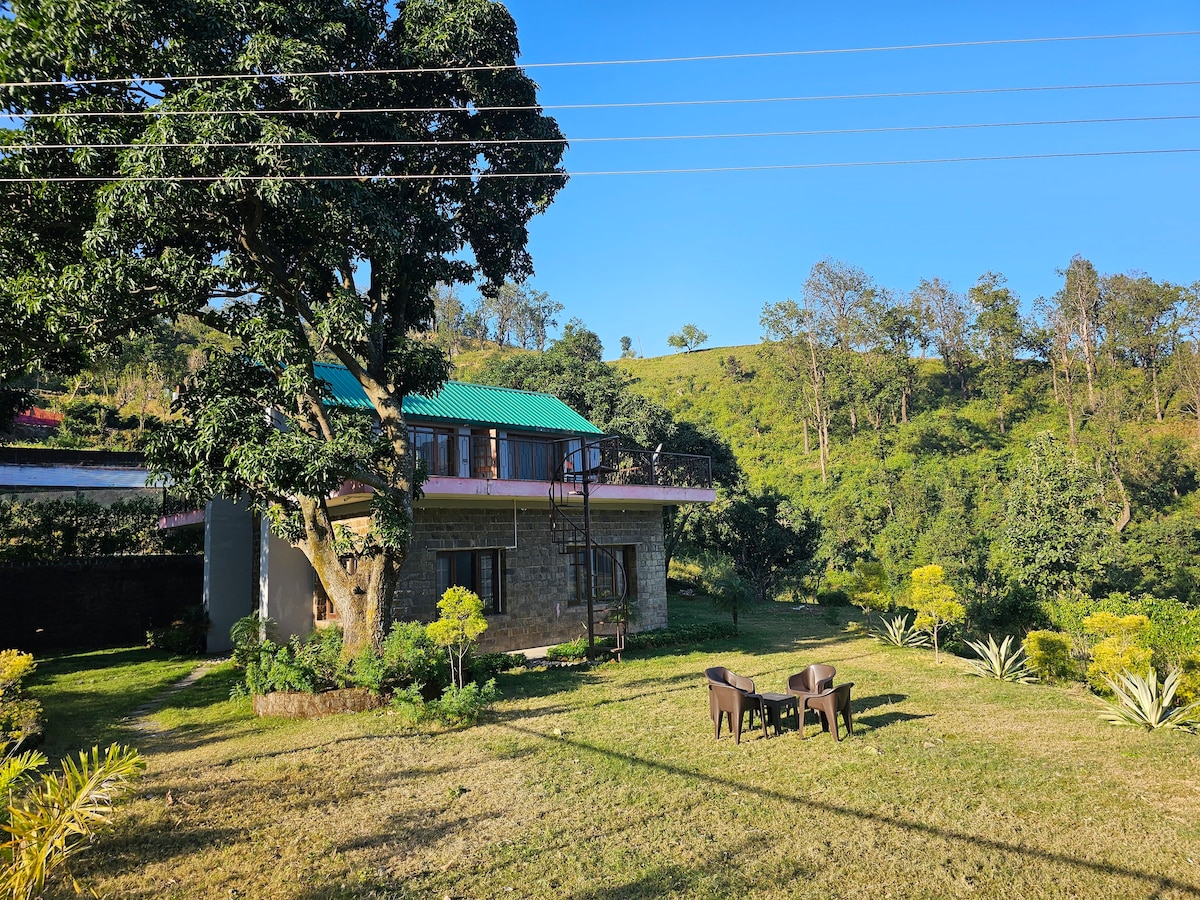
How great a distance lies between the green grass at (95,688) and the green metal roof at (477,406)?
6.12 m

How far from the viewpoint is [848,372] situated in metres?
43.3

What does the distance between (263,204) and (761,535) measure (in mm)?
19807

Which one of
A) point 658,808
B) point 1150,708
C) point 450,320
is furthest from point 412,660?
point 450,320

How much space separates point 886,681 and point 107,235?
1251 cm

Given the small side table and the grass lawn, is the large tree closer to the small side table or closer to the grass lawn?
the grass lawn

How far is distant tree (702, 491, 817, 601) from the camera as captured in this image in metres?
25.2

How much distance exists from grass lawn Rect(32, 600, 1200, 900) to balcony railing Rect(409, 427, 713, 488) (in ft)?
19.6

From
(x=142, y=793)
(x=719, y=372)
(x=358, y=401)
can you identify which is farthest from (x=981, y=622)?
(x=719, y=372)

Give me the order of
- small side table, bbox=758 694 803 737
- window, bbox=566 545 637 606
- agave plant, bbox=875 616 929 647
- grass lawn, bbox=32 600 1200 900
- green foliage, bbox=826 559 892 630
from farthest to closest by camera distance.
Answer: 1. green foliage, bbox=826 559 892 630
2. window, bbox=566 545 637 606
3. agave plant, bbox=875 616 929 647
4. small side table, bbox=758 694 803 737
5. grass lawn, bbox=32 600 1200 900

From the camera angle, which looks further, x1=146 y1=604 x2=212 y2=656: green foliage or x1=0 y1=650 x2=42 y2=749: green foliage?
x1=146 y1=604 x2=212 y2=656: green foliage

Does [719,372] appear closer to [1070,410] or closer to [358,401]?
[1070,410]

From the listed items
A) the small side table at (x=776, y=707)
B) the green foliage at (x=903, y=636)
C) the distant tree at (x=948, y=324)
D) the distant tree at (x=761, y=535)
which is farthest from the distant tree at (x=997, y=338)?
the small side table at (x=776, y=707)

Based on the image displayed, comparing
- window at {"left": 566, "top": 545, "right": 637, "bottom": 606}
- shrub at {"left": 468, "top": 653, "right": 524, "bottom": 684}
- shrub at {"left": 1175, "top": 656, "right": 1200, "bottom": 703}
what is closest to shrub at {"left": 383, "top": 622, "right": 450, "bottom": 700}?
shrub at {"left": 468, "top": 653, "right": 524, "bottom": 684}

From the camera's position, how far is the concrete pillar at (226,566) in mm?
16188
